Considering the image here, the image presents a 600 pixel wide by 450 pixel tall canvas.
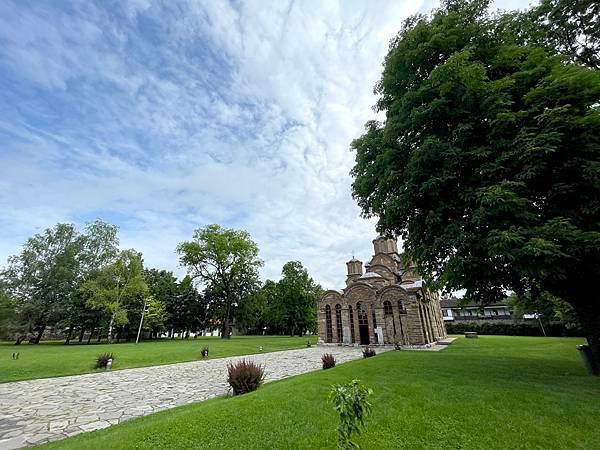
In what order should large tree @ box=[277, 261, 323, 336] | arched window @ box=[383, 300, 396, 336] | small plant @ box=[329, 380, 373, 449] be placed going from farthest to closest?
large tree @ box=[277, 261, 323, 336], arched window @ box=[383, 300, 396, 336], small plant @ box=[329, 380, 373, 449]

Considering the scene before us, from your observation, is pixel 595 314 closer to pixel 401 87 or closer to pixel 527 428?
pixel 527 428

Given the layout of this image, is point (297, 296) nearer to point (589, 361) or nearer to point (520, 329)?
point (520, 329)

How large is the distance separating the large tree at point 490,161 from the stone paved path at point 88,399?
348 inches

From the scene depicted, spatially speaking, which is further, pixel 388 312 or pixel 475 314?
pixel 475 314

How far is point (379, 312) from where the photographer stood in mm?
27516

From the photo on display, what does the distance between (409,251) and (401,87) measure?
656 cm

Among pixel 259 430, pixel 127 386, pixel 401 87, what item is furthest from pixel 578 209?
pixel 127 386

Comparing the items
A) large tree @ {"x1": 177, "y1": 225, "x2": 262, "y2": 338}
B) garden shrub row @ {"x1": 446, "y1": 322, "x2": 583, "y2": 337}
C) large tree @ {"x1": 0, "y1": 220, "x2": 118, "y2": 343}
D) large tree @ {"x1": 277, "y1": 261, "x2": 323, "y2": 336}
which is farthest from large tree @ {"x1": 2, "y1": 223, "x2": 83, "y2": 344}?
garden shrub row @ {"x1": 446, "y1": 322, "x2": 583, "y2": 337}

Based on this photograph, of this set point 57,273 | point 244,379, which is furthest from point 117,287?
point 244,379

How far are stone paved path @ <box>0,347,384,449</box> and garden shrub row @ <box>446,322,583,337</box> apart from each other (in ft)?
132

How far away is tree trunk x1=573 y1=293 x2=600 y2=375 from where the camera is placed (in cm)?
904

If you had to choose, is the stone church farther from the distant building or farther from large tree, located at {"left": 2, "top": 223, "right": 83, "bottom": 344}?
large tree, located at {"left": 2, "top": 223, "right": 83, "bottom": 344}

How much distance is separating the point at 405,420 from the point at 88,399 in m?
9.35

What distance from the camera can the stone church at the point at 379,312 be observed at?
84.9ft
